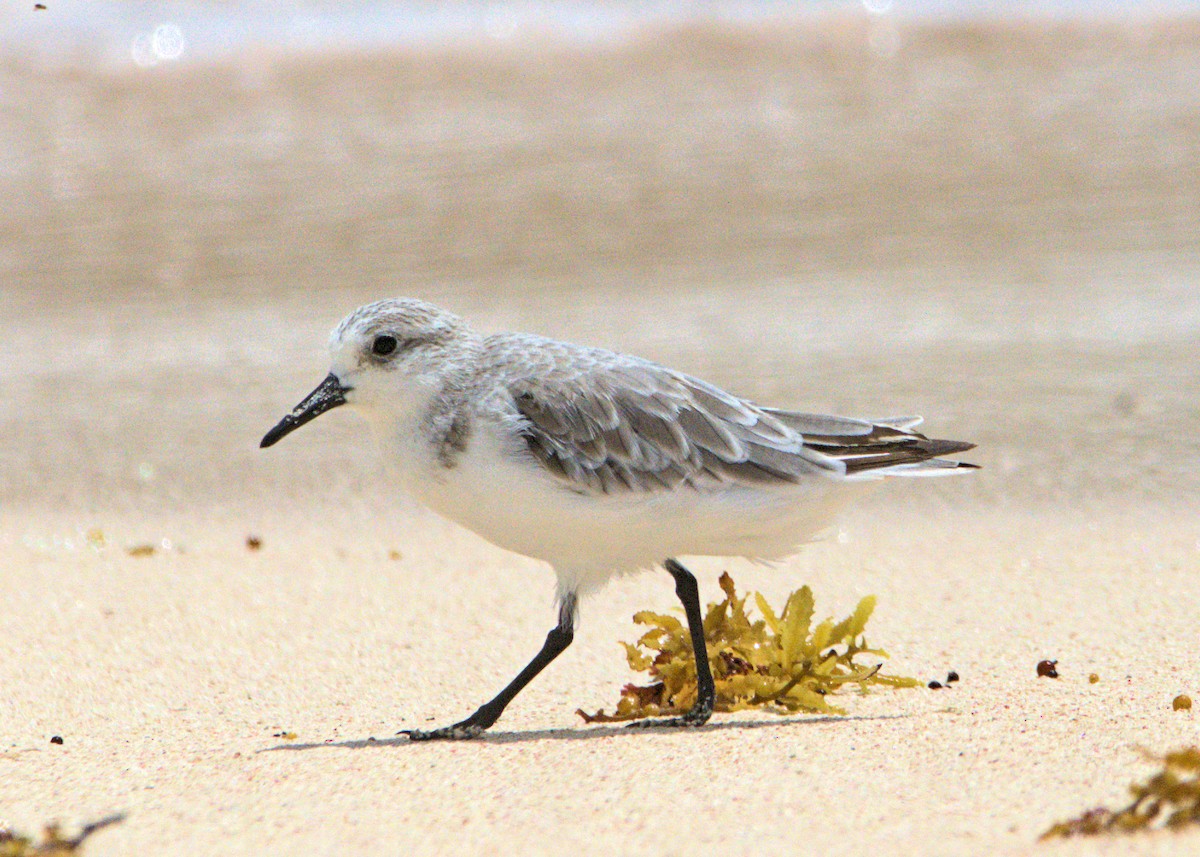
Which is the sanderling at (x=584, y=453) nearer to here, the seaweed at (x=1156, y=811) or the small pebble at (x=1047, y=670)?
the small pebble at (x=1047, y=670)

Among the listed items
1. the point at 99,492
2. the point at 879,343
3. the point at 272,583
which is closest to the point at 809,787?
the point at 272,583

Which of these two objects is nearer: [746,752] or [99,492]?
[746,752]

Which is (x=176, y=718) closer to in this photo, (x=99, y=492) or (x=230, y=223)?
(x=99, y=492)

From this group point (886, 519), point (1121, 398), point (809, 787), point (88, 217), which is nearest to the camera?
point (809, 787)

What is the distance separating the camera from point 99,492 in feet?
23.8

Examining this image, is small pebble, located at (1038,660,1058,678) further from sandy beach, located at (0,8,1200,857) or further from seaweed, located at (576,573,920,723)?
seaweed, located at (576,573,920,723)

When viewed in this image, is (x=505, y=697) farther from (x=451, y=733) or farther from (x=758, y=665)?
(x=758, y=665)

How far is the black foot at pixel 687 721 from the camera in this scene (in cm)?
434

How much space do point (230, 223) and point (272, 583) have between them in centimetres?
510

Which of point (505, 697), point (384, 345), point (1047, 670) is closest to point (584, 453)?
point (384, 345)

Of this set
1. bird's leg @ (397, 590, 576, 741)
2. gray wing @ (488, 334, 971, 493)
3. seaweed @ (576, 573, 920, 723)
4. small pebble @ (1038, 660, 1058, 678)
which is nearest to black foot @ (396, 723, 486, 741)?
bird's leg @ (397, 590, 576, 741)

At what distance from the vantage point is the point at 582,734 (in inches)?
169

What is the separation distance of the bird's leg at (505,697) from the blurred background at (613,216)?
9.82ft

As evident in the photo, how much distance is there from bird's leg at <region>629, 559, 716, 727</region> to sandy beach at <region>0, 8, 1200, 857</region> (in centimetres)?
7
